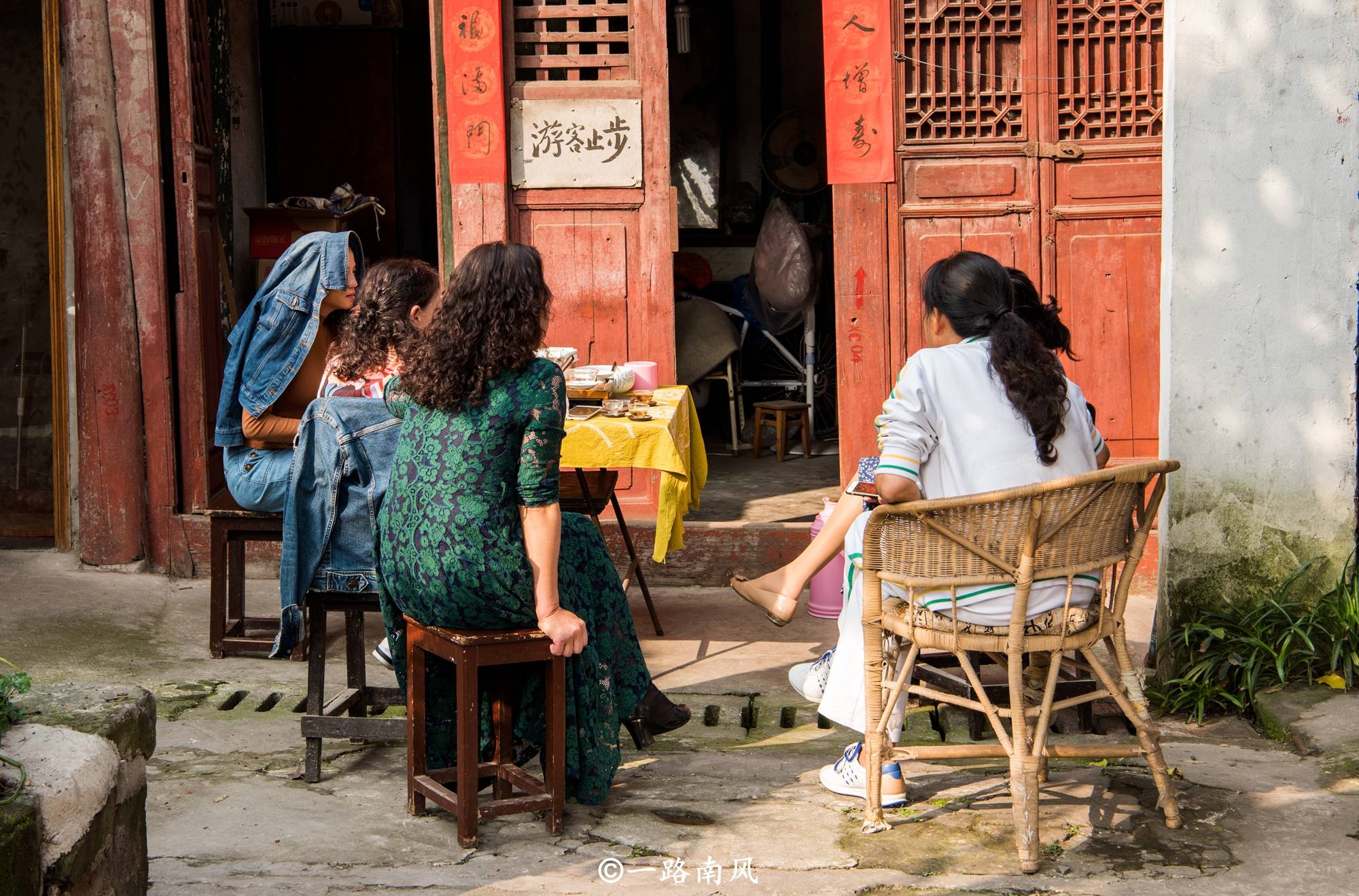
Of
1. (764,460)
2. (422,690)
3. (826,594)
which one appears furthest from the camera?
(764,460)

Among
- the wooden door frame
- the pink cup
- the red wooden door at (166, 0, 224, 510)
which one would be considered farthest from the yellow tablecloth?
the wooden door frame

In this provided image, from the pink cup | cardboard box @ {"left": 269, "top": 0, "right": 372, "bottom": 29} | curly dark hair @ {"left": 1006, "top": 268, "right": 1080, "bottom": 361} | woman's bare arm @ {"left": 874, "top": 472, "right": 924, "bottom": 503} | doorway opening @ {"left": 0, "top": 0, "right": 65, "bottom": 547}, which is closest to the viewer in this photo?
woman's bare arm @ {"left": 874, "top": 472, "right": 924, "bottom": 503}

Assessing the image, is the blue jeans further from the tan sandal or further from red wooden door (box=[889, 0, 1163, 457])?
red wooden door (box=[889, 0, 1163, 457])

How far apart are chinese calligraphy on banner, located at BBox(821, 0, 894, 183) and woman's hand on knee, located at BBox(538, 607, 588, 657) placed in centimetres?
323

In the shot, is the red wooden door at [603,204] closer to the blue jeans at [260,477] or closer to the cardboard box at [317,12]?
the blue jeans at [260,477]

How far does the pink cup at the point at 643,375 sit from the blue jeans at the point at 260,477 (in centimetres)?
134

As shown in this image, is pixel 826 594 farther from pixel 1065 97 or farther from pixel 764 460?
pixel 764 460

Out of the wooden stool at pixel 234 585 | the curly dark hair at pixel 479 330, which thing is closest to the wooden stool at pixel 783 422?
the wooden stool at pixel 234 585

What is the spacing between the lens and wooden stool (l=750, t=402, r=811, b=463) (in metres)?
8.80

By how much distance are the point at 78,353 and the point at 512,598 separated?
370 centimetres

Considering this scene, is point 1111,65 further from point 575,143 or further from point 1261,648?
point 1261,648

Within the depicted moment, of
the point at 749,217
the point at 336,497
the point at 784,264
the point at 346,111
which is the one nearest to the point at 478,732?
the point at 336,497

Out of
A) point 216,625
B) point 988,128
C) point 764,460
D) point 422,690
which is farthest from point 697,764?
point 764,460

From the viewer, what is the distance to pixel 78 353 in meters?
6.21
